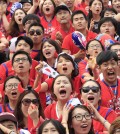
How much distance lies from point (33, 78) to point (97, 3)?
2.99 meters

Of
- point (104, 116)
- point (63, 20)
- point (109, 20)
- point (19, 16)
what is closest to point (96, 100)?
point (104, 116)

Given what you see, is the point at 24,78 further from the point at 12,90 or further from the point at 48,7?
the point at 48,7

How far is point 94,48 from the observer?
34.1ft

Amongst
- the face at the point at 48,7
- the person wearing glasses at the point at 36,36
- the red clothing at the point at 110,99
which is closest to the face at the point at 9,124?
the red clothing at the point at 110,99

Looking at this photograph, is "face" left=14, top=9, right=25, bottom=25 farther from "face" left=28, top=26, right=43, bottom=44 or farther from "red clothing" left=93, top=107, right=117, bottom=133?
"red clothing" left=93, top=107, right=117, bottom=133

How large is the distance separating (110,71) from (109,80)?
0.38ft

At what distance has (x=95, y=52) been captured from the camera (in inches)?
408

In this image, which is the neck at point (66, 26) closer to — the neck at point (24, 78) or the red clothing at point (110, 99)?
the neck at point (24, 78)

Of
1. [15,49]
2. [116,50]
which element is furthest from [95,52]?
[15,49]

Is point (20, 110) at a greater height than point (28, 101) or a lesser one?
lesser

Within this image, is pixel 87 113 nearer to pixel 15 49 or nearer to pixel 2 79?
pixel 2 79

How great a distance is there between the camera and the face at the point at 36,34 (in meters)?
11.0

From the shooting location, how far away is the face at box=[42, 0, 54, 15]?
12.3 m

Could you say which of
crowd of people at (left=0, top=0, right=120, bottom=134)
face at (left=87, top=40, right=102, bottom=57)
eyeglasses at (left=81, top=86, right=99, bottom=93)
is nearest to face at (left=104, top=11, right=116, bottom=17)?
crowd of people at (left=0, top=0, right=120, bottom=134)
